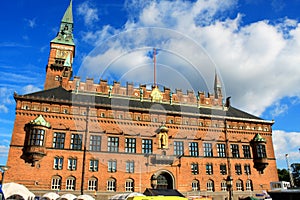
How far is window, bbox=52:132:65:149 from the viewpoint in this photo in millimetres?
36562

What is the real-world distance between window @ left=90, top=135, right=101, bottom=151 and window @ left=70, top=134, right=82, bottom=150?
1.65m

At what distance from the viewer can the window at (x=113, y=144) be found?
38.8 meters

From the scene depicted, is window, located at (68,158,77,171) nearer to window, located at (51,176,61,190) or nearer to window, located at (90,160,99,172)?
window, located at (51,176,61,190)

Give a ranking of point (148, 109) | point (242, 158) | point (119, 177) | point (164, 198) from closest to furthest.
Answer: point (164, 198) < point (119, 177) < point (148, 109) < point (242, 158)

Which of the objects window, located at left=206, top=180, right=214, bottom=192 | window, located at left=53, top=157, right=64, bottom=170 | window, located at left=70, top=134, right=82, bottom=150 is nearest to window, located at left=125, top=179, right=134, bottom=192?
window, located at left=70, top=134, right=82, bottom=150

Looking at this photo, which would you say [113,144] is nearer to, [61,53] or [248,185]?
[248,185]

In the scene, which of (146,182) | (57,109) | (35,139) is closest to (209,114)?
(146,182)

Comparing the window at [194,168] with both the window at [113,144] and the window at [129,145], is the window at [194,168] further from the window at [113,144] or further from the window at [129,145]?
the window at [113,144]

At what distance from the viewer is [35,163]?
3438 centimetres

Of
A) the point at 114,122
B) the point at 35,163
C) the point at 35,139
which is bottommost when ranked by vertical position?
the point at 35,163

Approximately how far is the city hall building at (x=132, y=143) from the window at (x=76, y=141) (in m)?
0.14

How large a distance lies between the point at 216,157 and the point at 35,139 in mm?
28355

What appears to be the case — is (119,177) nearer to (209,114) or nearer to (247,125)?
(209,114)

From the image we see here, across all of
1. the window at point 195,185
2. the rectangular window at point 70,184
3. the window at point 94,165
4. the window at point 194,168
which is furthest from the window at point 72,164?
the window at point 195,185
